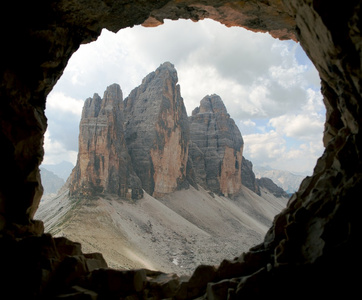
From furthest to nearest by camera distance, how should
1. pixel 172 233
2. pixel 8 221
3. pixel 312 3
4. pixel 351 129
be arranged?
pixel 172 233 < pixel 8 221 < pixel 351 129 < pixel 312 3

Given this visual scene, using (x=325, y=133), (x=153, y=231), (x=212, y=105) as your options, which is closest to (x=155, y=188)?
(x=153, y=231)

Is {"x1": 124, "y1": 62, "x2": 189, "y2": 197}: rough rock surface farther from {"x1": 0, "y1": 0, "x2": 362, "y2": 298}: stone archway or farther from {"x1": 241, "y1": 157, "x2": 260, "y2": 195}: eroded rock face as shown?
{"x1": 0, "y1": 0, "x2": 362, "y2": 298}: stone archway

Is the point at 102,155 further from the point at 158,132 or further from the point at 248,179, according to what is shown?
the point at 248,179

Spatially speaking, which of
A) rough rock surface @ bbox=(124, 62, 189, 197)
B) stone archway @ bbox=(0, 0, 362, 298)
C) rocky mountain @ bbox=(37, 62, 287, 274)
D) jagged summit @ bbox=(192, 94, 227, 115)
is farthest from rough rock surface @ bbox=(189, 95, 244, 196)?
stone archway @ bbox=(0, 0, 362, 298)

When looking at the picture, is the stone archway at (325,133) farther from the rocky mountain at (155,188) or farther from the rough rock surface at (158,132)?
the rough rock surface at (158,132)

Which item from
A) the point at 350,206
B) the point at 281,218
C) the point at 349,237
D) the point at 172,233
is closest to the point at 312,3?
the point at 350,206

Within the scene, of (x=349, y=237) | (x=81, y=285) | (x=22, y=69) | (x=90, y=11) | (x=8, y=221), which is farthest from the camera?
(x=90, y=11)

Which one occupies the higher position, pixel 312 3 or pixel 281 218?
pixel 312 3

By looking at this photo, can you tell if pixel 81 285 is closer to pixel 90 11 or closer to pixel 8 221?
pixel 8 221
